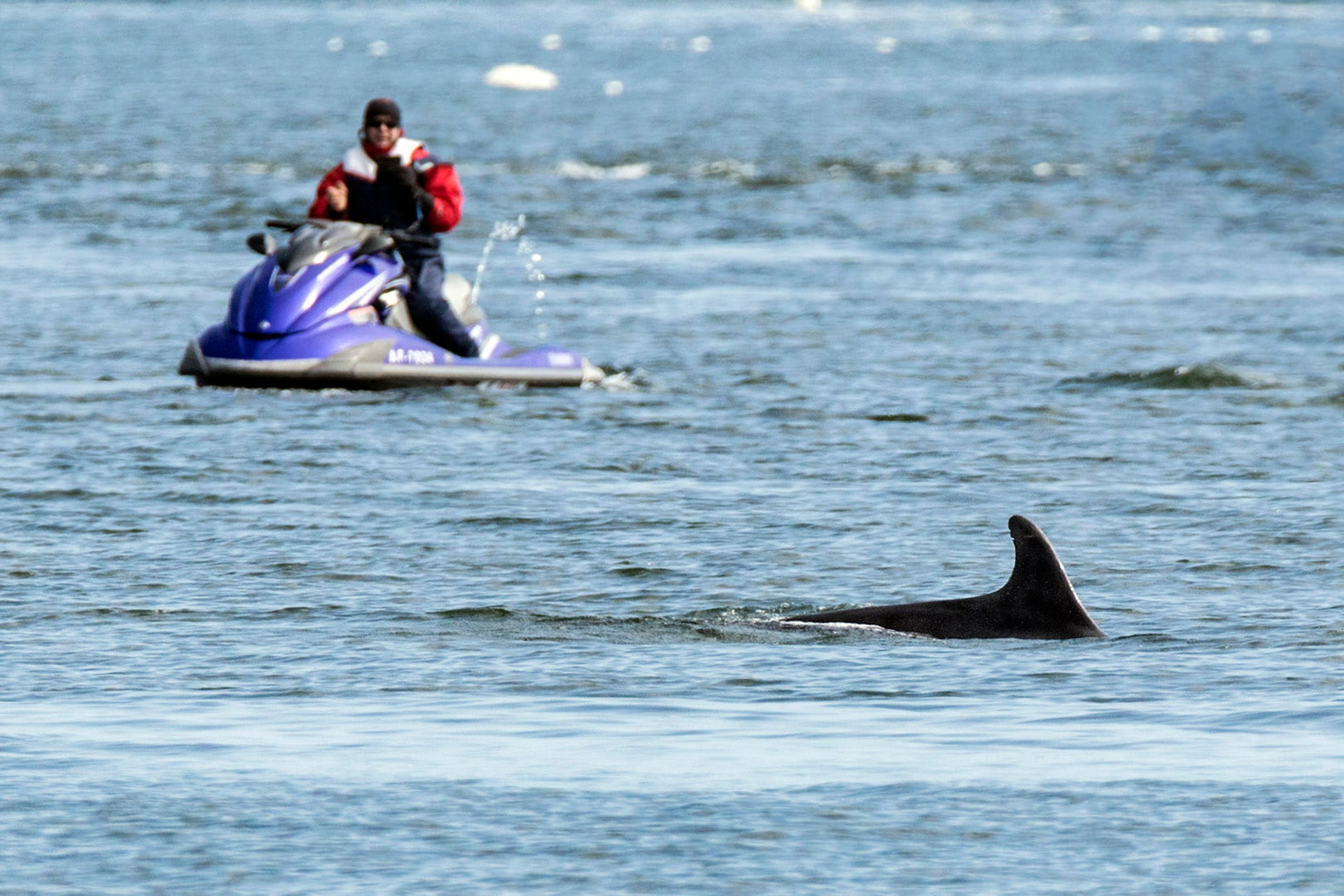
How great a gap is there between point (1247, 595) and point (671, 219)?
1994 cm

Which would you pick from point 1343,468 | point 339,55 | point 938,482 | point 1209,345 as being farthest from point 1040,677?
point 339,55

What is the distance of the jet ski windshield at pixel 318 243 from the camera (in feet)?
55.4

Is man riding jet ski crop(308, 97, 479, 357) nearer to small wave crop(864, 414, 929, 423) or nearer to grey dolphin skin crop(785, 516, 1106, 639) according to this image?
small wave crop(864, 414, 929, 423)

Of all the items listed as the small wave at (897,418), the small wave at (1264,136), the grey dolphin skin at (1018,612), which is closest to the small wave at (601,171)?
the small wave at (1264,136)

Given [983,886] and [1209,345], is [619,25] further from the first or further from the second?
[983,886]

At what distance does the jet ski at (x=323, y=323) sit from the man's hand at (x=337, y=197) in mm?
179

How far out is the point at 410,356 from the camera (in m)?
17.2

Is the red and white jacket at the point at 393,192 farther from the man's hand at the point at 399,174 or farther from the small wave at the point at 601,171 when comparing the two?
the small wave at the point at 601,171

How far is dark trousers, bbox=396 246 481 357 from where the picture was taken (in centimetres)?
1717

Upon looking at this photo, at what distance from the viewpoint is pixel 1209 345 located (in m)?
20.0

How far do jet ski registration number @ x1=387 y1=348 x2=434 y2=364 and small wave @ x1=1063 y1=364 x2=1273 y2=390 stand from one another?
13.7 ft

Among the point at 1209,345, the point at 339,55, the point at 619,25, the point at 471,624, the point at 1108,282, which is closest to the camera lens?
the point at 471,624

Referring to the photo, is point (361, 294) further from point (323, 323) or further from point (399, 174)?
point (399, 174)

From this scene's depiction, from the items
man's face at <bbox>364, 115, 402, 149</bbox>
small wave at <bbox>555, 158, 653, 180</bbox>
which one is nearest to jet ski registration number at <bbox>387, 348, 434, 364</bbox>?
man's face at <bbox>364, 115, 402, 149</bbox>
